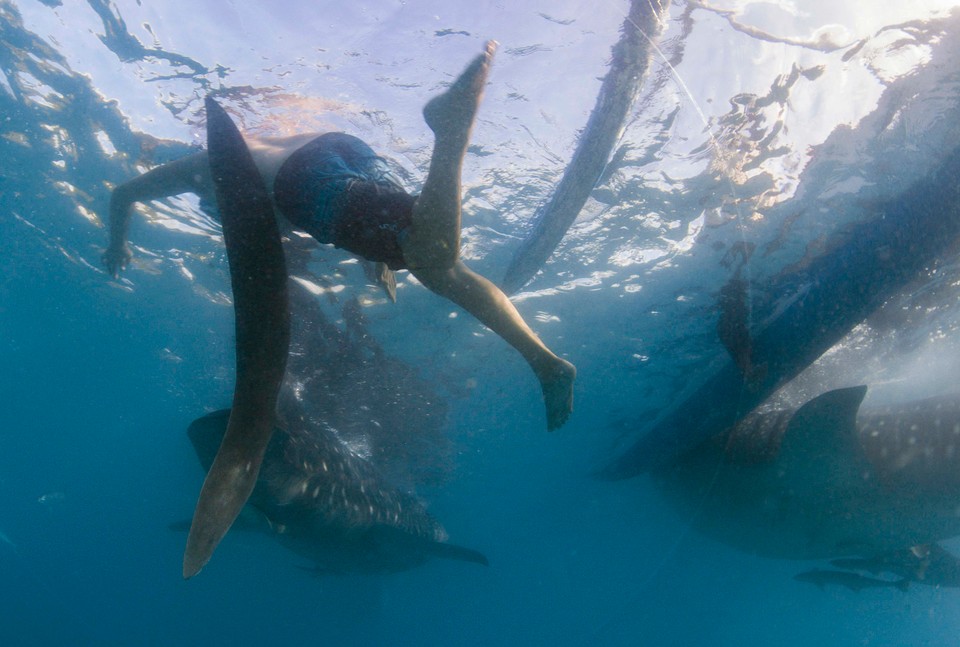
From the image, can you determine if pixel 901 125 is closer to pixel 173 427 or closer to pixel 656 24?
pixel 656 24

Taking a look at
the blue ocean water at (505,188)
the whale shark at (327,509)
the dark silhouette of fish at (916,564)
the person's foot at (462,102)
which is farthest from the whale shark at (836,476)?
the whale shark at (327,509)

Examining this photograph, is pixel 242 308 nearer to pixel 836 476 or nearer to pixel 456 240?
pixel 456 240

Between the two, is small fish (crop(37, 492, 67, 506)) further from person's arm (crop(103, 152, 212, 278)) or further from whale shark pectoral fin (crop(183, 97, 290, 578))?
whale shark pectoral fin (crop(183, 97, 290, 578))

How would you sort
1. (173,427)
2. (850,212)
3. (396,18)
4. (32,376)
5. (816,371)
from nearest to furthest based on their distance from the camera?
1. (396,18)
2. (850,212)
3. (816,371)
4. (32,376)
5. (173,427)

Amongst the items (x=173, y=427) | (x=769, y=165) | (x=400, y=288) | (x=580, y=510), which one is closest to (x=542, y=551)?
(x=580, y=510)

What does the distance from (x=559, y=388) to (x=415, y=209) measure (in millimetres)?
1777

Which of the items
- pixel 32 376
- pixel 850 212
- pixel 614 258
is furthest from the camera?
pixel 32 376

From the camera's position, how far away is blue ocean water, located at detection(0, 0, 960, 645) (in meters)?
5.82

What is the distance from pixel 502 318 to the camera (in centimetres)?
351

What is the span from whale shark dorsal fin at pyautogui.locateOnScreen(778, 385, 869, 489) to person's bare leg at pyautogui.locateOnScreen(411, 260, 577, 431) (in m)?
5.20

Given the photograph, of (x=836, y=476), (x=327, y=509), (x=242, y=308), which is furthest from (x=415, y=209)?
(x=836, y=476)

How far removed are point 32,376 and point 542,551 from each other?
3982 centimetres

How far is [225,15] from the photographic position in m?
5.89

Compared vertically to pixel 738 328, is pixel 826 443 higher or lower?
lower
